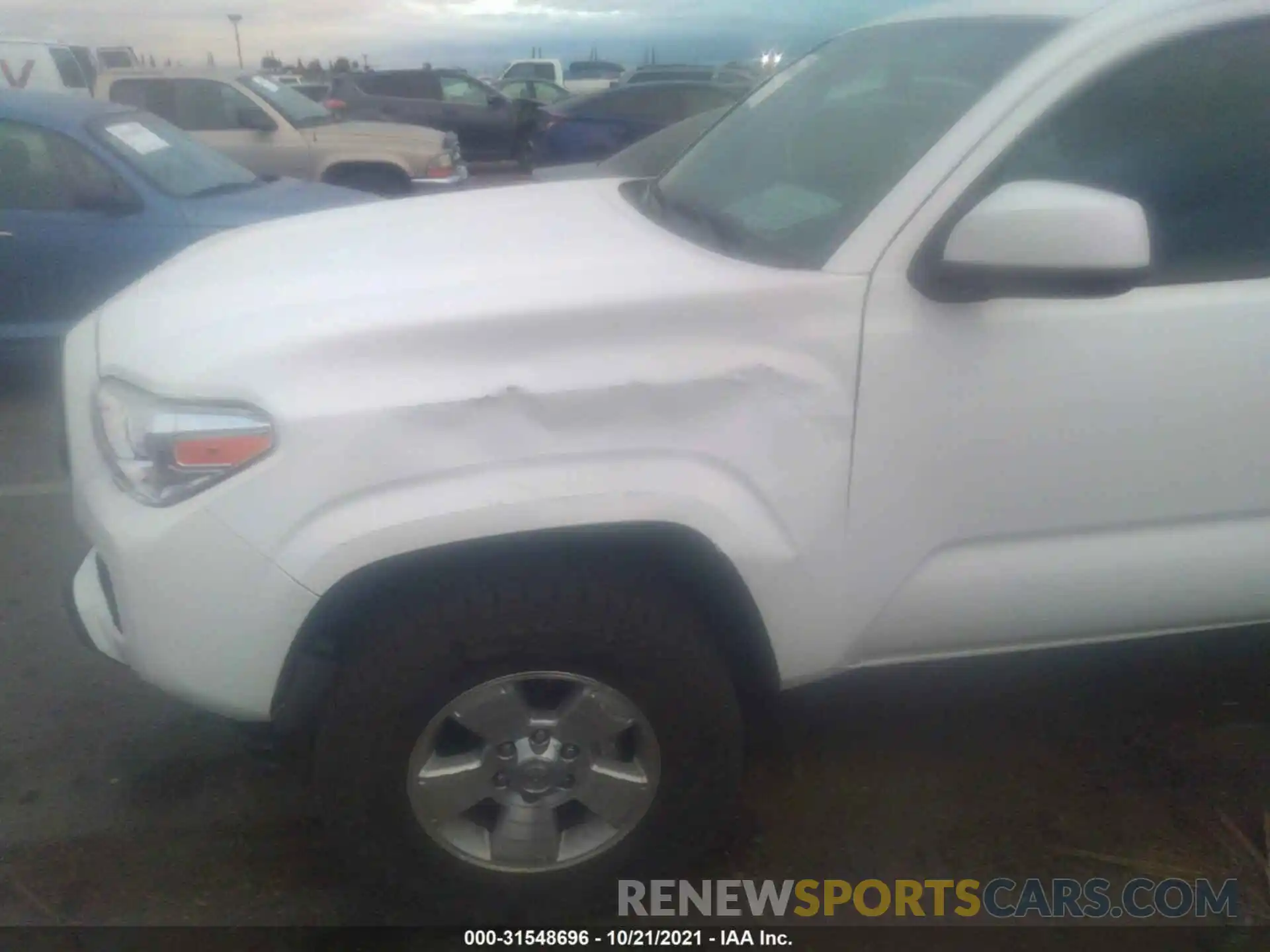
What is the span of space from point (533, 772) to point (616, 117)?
12.8 metres

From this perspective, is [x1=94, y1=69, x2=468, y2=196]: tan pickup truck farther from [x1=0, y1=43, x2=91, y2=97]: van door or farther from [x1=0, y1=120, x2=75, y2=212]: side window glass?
[x1=0, y1=120, x2=75, y2=212]: side window glass

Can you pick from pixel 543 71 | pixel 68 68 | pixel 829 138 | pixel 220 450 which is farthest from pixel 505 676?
pixel 543 71

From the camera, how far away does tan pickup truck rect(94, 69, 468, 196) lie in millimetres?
9617

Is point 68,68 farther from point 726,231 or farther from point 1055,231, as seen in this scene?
point 1055,231

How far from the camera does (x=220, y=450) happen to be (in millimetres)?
1953

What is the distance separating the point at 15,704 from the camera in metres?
3.14

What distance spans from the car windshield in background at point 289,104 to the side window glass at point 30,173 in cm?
410

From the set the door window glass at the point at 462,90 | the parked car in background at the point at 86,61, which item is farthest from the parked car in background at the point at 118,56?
the door window glass at the point at 462,90

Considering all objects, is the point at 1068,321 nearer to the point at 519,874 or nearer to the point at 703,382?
the point at 703,382

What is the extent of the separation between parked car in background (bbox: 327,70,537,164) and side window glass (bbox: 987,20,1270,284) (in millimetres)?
14790

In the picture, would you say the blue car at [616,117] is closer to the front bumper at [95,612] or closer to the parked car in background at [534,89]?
the parked car in background at [534,89]

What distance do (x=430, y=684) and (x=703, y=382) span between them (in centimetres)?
76

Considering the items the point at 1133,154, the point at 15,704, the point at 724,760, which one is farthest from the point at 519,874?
the point at 1133,154

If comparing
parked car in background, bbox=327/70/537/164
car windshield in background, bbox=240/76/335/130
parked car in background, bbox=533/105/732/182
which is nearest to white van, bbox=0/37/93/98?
car windshield in background, bbox=240/76/335/130
